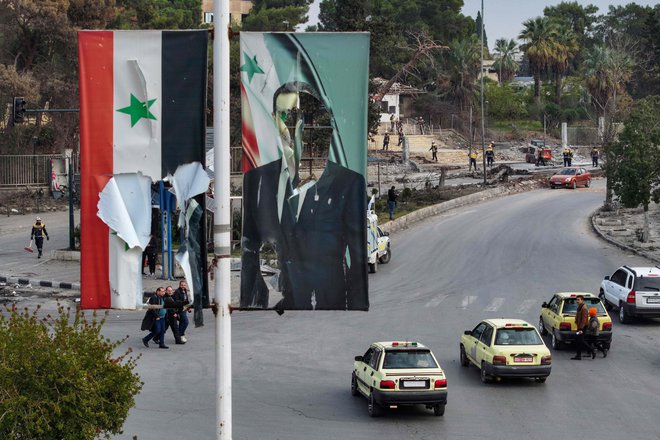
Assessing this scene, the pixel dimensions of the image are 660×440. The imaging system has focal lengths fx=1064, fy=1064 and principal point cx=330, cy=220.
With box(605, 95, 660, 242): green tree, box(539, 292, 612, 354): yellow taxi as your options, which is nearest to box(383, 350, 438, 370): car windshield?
box(539, 292, 612, 354): yellow taxi

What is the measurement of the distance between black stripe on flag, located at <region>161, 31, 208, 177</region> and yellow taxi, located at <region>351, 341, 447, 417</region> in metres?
11.5

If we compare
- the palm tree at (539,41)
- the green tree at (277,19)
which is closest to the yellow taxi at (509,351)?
the green tree at (277,19)

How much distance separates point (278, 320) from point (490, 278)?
33.6ft

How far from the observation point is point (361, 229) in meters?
9.08

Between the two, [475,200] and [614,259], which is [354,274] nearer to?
[614,259]

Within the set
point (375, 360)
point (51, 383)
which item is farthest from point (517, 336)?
point (51, 383)

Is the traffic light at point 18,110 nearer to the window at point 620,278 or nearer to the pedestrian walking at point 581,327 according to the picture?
the window at point 620,278

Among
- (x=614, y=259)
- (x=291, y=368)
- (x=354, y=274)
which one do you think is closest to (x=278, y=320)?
A: (x=291, y=368)

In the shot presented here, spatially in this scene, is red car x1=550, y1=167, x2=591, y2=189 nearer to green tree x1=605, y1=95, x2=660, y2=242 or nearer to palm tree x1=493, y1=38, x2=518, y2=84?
green tree x1=605, y1=95, x2=660, y2=242

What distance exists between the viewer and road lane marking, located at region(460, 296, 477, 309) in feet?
107

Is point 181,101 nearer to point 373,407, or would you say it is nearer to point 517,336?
point 373,407

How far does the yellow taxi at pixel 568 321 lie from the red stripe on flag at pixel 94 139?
18764mm

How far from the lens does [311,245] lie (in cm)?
904

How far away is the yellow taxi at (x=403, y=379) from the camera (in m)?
19.6
